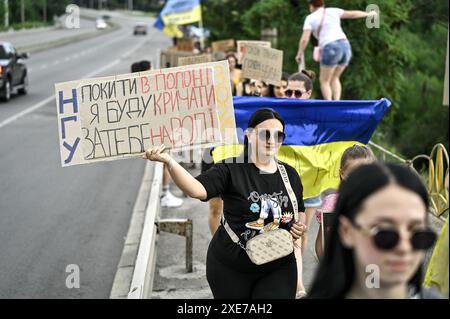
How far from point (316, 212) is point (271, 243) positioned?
73cm

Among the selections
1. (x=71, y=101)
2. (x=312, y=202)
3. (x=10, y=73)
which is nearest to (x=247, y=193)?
(x=71, y=101)

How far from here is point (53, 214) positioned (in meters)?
11.2

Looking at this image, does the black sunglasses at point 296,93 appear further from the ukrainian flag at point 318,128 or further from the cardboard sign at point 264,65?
the cardboard sign at point 264,65

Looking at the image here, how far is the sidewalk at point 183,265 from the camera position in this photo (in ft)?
24.7

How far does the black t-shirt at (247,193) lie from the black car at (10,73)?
68.3ft

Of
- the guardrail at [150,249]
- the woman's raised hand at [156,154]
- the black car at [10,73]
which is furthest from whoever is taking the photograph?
the black car at [10,73]

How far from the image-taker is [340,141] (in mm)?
7465

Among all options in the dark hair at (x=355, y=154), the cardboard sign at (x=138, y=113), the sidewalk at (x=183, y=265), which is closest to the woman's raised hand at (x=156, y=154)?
the cardboard sign at (x=138, y=113)

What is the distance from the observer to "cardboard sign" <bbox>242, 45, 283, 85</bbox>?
30.4 feet

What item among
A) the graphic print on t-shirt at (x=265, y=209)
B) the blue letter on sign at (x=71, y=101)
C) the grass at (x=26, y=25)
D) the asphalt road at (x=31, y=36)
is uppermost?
the blue letter on sign at (x=71, y=101)

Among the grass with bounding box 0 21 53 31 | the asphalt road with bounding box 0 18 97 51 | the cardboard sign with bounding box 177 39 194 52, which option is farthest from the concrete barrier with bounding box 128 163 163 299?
the grass with bounding box 0 21 53 31

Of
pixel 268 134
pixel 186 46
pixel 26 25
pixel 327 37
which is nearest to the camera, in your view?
pixel 268 134

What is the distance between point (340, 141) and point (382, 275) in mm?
5221

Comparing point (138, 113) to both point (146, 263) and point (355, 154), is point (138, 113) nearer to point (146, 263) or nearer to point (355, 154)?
point (355, 154)
